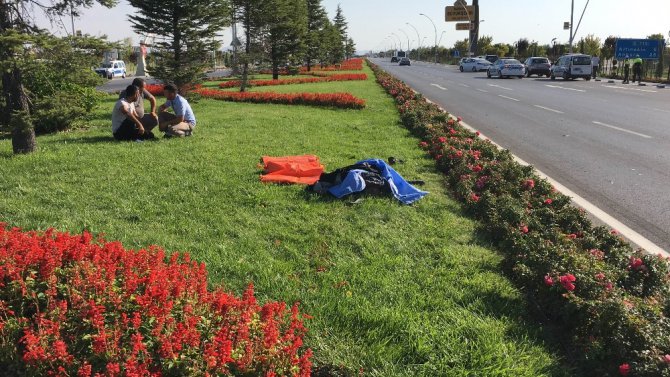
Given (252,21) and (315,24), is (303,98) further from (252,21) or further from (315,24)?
(315,24)

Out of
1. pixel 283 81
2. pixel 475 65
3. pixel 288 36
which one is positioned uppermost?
pixel 288 36

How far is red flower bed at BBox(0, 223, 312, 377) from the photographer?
2.19 metres

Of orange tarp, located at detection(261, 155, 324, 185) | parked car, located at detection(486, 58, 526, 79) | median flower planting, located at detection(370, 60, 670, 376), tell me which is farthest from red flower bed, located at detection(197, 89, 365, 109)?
parked car, located at detection(486, 58, 526, 79)

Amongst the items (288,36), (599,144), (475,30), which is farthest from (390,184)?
(475,30)

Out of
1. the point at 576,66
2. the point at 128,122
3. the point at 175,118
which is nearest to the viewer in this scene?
the point at 128,122

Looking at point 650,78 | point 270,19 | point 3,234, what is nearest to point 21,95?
point 3,234

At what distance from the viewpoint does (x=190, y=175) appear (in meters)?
6.62

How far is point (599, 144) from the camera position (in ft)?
32.3

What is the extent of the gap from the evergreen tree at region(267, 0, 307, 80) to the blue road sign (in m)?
23.4

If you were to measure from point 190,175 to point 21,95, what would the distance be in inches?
124

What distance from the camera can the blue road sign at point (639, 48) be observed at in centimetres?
3653

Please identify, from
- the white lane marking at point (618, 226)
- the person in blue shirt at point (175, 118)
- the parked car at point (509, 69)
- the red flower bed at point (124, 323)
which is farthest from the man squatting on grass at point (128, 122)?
the parked car at point (509, 69)

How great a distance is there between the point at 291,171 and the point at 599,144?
654cm

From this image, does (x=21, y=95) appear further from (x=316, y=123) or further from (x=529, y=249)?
(x=529, y=249)
